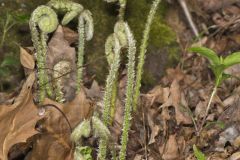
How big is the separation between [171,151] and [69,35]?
1.06 metres

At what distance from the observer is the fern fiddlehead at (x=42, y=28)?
2.64 meters

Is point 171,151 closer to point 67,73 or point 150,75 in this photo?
point 67,73

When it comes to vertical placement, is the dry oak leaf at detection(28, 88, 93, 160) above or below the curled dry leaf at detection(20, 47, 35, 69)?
below

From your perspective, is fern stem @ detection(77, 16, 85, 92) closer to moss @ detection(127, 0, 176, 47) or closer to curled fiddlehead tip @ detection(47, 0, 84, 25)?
curled fiddlehead tip @ detection(47, 0, 84, 25)

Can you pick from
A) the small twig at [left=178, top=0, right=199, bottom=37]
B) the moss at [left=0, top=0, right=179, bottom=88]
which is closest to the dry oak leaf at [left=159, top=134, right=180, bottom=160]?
the moss at [left=0, top=0, right=179, bottom=88]

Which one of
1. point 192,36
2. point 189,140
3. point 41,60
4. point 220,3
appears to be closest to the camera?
point 41,60

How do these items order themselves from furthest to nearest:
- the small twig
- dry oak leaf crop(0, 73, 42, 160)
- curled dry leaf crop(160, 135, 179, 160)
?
1. the small twig
2. curled dry leaf crop(160, 135, 179, 160)
3. dry oak leaf crop(0, 73, 42, 160)

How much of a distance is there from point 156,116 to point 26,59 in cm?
89

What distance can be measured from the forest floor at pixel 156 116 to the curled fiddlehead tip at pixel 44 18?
300 millimetres

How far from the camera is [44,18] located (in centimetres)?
266

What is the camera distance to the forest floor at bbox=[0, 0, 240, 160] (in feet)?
8.23

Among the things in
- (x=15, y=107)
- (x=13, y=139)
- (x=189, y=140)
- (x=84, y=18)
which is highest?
(x=84, y=18)

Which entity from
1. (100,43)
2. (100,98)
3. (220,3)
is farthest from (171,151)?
(220,3)

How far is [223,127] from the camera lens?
9.61 ft
